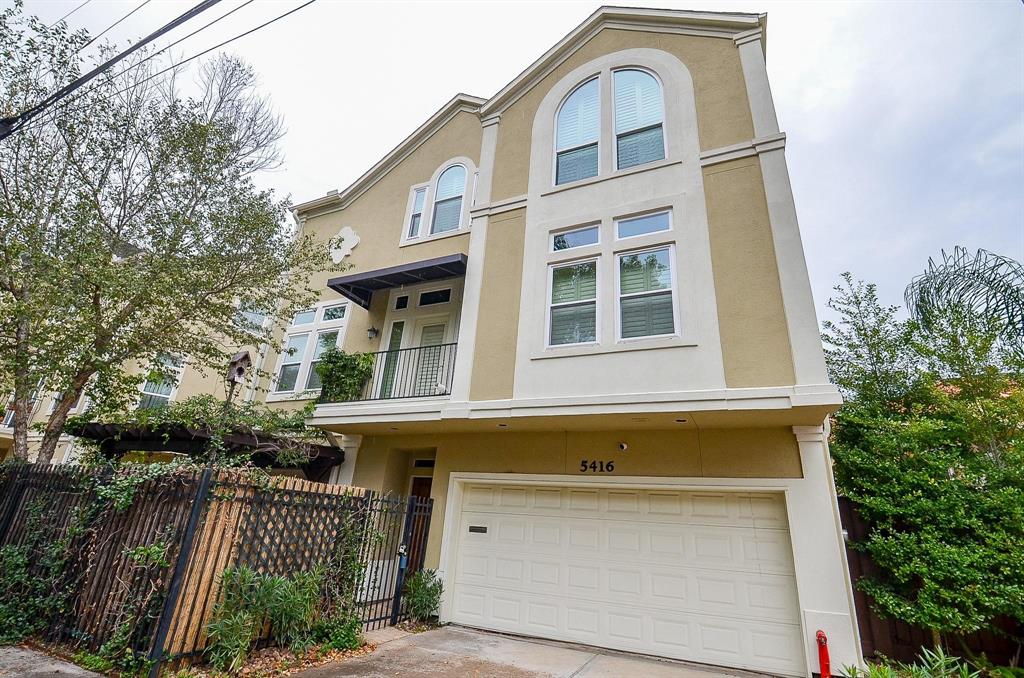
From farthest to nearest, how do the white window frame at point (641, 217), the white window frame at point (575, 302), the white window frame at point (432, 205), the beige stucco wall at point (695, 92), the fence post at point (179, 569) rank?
the white window frame at point (432, 205)
the beige stucco wall at point (695, 92)
the white window frame at point (641, 217)
the white window frame at point (575, 302)
the fence post at point (179, 569)

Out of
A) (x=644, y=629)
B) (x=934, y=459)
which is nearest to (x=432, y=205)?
(x=644, y=629)

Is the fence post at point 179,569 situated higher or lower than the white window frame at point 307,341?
lower

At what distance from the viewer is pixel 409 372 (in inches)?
362

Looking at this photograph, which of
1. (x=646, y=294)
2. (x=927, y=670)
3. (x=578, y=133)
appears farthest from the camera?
(x=578, y=133)

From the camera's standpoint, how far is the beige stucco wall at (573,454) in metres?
6.20

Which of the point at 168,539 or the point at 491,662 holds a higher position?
the point at 168,539

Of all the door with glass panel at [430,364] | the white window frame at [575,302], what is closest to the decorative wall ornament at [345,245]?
the door with glass panel at [430,364]

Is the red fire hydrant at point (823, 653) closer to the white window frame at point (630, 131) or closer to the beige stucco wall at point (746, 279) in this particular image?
the beige stucco wall at point (746, 279)

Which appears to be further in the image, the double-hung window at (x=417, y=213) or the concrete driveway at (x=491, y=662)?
the double-hung window at (x=417, y=213)

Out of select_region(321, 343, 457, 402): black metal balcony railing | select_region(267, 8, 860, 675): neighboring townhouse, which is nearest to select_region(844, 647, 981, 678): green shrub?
select_region(267, 8, 860, 675): neighboring townhouse

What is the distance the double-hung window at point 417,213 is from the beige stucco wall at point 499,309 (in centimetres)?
319

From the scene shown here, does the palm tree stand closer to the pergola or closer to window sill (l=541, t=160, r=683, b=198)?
window sill (l=541, t=160, r=683, b=198)

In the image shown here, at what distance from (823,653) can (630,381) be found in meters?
3.61

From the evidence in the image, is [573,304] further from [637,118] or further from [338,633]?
[338,633]
